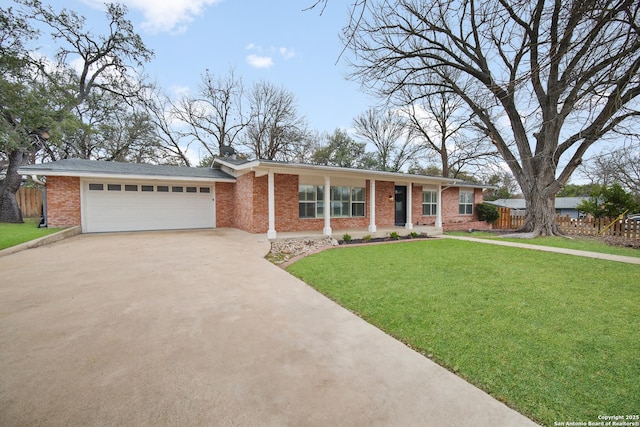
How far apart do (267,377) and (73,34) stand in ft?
74.9

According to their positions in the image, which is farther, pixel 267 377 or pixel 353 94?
pixel 353 94

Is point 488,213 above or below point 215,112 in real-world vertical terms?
below

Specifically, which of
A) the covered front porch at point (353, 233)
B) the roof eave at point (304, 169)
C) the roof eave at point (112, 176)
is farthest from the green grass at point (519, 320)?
the roof eave at point (112, 176)

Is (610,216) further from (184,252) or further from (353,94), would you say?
(184,252)

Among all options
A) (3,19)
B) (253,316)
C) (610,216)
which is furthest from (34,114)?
(610,216)

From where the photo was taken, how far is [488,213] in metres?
17.1

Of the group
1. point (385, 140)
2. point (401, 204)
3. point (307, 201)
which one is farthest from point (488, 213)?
point (307, 201)

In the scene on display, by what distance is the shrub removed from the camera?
1703cm

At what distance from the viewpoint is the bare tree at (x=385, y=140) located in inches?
1004

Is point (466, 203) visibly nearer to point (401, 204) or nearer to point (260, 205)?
point (401, 204)

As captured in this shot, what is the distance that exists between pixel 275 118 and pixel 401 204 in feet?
45.5

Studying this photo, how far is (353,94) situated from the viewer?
10117 millimetres

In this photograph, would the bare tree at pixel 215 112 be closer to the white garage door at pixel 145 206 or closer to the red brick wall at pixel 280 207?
the white garage door at pixel 145 206

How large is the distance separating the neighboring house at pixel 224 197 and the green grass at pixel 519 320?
15.0 ft
